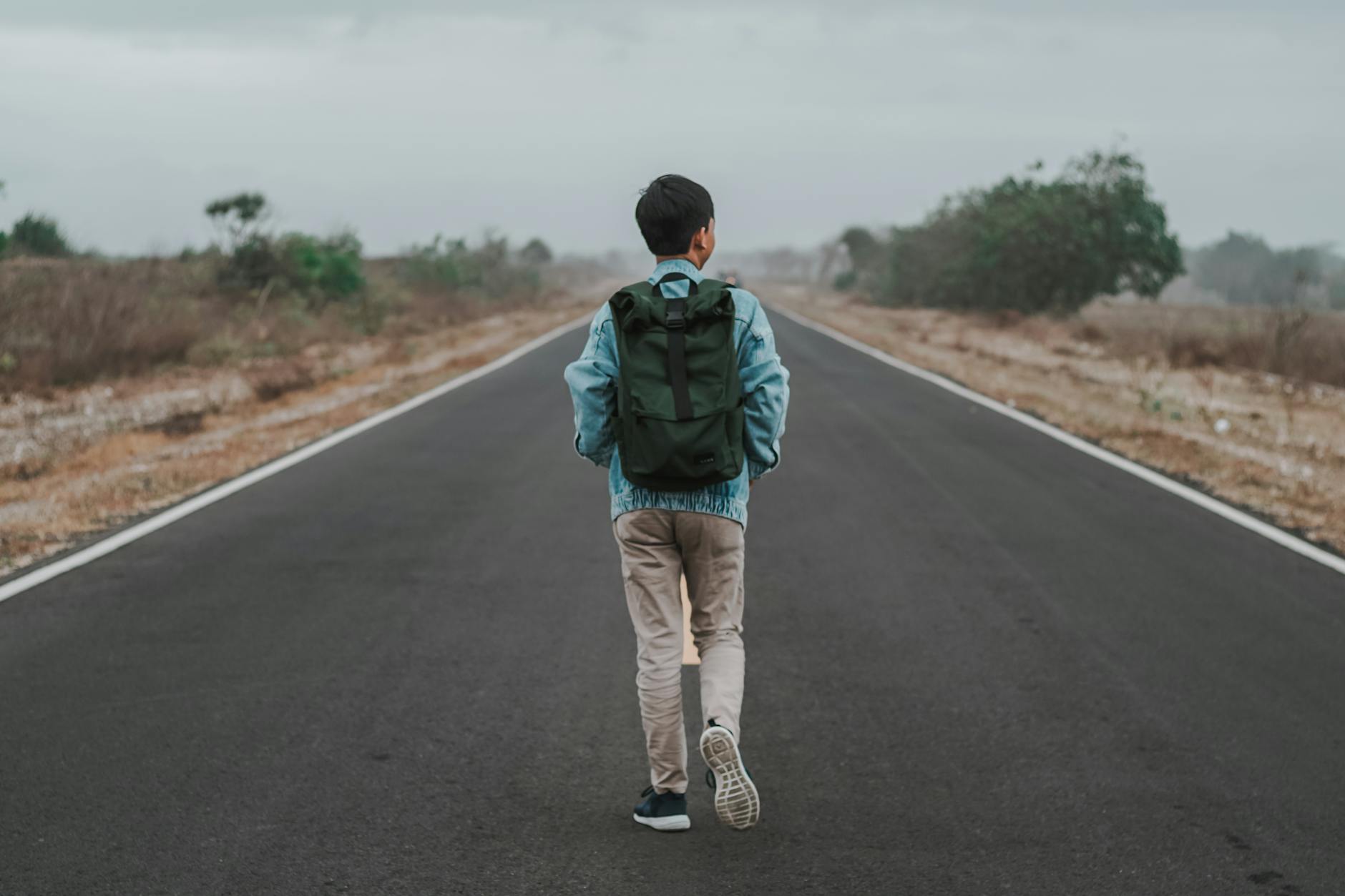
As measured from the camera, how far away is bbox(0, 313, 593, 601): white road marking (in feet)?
24.6

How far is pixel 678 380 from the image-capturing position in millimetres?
3779

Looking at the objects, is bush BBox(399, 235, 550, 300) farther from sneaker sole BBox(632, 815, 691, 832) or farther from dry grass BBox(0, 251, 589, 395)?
sneaker sole BBox(632, 815, 691, 832)

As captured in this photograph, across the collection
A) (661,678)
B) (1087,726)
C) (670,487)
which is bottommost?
(1087,726)

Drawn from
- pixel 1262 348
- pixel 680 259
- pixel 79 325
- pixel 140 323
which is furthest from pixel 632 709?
pixel 1262 348

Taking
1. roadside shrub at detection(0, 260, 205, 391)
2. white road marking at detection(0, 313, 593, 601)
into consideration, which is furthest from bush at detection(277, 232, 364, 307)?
white road marking at detection(0, 313, 593, 601)

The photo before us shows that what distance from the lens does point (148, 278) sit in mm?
27391

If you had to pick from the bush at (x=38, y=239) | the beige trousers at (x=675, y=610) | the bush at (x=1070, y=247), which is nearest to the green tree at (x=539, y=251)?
the bush at (x=1070, y=247)

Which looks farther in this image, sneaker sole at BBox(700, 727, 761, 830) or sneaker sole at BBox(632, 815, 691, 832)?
sneaker sole at BBox(632, 815, 691, 832)

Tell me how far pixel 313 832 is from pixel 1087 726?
2.88 m

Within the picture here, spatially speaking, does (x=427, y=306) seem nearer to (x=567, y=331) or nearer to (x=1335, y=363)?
(x=567, y=331)

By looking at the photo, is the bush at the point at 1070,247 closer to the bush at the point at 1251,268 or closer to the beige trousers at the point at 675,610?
the beige trousers at the point at 675,610

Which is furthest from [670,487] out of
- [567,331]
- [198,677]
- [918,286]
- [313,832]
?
[918,286]

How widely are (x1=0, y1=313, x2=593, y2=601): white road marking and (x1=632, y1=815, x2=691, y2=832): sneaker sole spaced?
4327 mm

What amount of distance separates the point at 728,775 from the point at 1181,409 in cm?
1500
